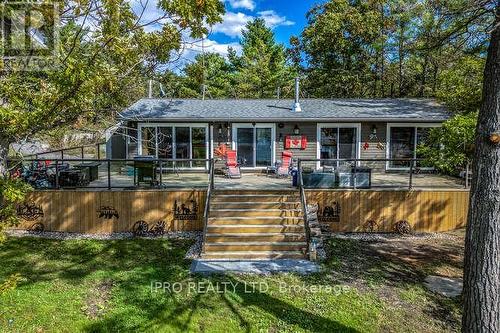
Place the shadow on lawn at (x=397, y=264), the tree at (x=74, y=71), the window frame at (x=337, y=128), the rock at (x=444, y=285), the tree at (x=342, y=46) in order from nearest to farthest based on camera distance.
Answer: the tree at (x=74, y=71) → the shadow on lawn at (x=397, y=264) → the rock at (x=444, y=285) → the window frame at (x=337, y=128) → the tree at (x=342, y=46)

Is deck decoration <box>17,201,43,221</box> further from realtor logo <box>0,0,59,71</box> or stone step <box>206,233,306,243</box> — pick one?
realtor logo <box>0,0,59,71</box>

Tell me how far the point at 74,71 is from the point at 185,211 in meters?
7.18

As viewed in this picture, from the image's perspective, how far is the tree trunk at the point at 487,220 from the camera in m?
4.71

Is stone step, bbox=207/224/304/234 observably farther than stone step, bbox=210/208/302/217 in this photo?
No

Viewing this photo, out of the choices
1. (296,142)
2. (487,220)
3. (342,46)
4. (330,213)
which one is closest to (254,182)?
(330,213)

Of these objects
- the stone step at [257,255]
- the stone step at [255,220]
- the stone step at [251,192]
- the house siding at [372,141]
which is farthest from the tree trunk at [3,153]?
the house siding at [372,141]

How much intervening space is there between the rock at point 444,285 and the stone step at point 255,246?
8.73 ft

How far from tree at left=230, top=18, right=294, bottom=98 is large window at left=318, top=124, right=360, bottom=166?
15.3 meters

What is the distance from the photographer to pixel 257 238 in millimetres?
8750

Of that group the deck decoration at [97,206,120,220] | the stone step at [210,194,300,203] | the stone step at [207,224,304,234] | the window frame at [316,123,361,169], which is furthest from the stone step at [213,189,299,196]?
the window frame at [316,123,361,169]

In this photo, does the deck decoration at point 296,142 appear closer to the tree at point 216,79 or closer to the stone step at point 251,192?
the stone step at point 251,192

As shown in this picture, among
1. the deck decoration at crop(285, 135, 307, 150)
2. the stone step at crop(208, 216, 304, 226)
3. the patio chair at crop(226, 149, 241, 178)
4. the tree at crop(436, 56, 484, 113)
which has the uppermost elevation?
the tree at crop(436, 56, 484, 113)

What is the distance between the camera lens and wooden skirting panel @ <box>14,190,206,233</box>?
9.94 meters

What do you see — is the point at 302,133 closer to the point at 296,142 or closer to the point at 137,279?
the point at 296,142
